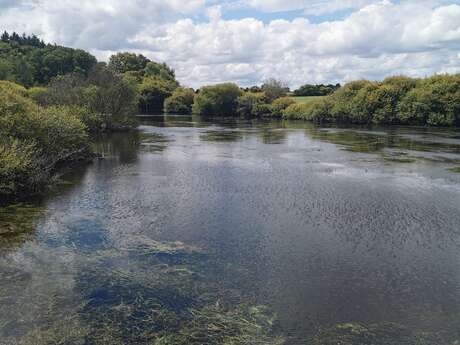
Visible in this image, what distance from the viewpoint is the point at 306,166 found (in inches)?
1057

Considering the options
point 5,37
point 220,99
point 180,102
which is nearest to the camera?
point 220,99

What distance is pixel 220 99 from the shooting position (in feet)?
338

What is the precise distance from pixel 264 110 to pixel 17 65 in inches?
2554

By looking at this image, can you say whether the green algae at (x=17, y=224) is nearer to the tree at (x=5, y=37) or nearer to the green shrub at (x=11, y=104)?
the green shrub at (x=11, y=104)

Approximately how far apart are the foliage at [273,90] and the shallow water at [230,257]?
279 ft

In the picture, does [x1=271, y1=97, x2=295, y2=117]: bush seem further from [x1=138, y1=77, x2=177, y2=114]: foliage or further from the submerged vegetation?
the submerged vegetation

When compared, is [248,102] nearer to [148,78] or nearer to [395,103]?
[395,103]

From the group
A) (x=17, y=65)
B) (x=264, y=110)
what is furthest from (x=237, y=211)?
(x=17, y=65)

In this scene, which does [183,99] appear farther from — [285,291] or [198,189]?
[285,291]

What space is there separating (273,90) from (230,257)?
330 ft

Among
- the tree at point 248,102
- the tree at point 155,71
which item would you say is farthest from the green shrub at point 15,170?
the tree at point 155,71

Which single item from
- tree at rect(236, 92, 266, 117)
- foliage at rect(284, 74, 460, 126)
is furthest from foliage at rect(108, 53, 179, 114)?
foliage at rect(284, 74, 460, 126)

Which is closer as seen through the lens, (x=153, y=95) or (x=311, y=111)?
(x=311, y=111)

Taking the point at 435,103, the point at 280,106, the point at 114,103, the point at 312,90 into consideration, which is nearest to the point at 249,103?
the point at 280,106
